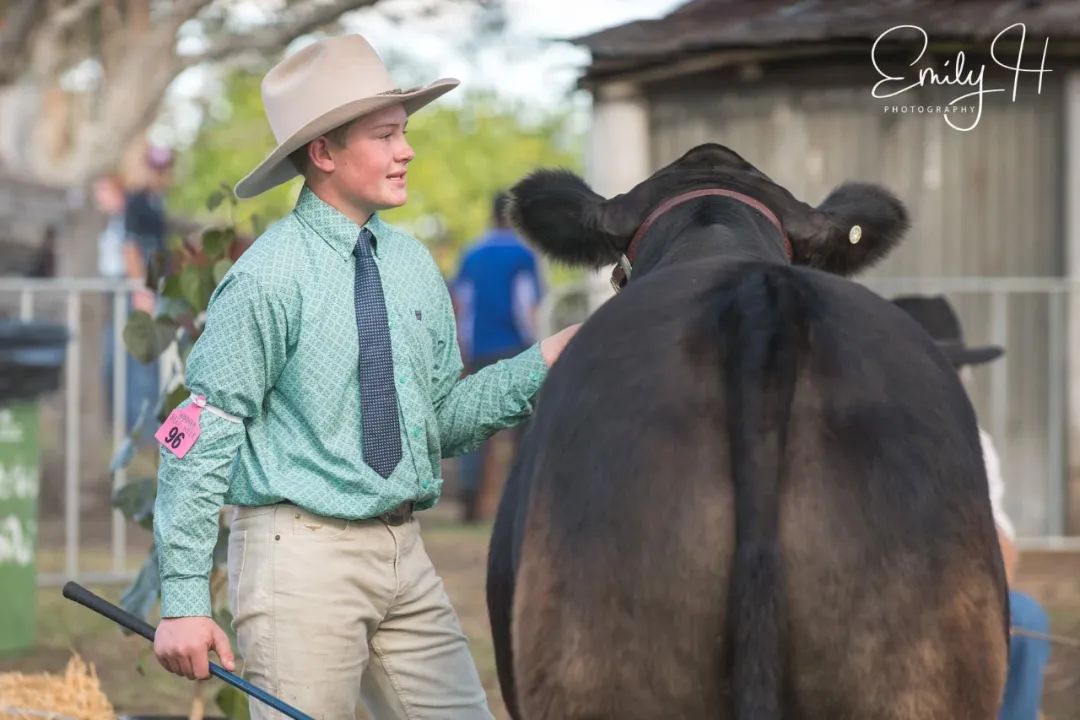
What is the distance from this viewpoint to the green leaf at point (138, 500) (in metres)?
5.09

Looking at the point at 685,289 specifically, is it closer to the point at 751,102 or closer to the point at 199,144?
the point at 751,102

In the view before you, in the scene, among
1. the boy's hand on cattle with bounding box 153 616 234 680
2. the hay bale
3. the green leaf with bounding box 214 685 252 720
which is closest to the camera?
the boy's hand on cattle with bounding box 153 616 234 680

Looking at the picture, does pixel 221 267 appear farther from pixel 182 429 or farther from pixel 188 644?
pixel 188 644

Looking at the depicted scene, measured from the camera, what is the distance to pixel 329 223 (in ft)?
10.9

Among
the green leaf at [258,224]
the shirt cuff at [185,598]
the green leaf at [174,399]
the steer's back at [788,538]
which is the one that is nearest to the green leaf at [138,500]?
the green leaf at [174,399]

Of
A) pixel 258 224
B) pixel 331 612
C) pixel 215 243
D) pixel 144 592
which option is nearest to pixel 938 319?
pixel 258 224

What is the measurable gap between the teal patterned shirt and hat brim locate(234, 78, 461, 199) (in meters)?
0.11

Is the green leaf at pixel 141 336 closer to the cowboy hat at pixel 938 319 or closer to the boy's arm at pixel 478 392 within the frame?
the boy's arm at pixel 478 392

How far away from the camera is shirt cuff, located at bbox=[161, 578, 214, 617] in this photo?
9.97 ft

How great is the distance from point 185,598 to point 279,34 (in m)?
9.51

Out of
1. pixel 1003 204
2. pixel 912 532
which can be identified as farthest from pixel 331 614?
pixel 1003 204

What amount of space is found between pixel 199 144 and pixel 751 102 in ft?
85.6

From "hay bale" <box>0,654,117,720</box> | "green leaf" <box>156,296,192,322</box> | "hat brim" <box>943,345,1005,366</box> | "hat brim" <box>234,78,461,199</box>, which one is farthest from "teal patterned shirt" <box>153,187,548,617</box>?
"hat brim" <box>943,345,1005,366</box>

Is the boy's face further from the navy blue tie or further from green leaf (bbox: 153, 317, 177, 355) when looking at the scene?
green leaf (bbox: 153, 317, 177, 355)
